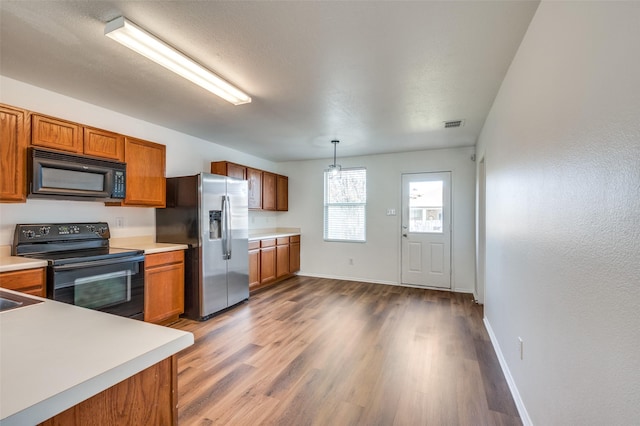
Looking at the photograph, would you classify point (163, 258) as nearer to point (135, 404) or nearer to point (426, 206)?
point (135, 404)

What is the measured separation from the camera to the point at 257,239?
470 cm

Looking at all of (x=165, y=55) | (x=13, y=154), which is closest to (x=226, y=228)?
(x=13, y=154)

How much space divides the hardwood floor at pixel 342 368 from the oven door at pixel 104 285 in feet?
2.37

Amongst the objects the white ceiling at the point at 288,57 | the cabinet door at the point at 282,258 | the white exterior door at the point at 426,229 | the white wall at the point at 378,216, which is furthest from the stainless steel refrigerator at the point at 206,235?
the white exterior door at the point at 426,229

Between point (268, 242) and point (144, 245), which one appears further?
point (268, 242)

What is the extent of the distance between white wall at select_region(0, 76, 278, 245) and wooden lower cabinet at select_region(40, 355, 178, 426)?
2725 millimetres

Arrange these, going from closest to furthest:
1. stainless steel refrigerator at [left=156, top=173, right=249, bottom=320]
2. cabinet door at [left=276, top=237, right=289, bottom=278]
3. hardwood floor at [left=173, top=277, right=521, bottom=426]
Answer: hardwood floor at [left=173, top=277, right=521, bottom=426] < stainless steel refrigerator at [left=156, top=173, right=249, bottom=320] < cabinet door at [left=276, top=237, right=289, bottom=278]

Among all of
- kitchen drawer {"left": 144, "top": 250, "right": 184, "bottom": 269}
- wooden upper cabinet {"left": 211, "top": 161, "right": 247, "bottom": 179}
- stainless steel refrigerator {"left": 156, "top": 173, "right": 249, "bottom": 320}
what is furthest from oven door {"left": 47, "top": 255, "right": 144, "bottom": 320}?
wooden upper cabinet {"left": 211, "top": 161, "right": 247, "bottom": 179}

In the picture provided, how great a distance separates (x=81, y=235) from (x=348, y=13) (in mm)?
3098

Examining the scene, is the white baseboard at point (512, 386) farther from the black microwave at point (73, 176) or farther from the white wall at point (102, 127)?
the white wall at point (102, 127)

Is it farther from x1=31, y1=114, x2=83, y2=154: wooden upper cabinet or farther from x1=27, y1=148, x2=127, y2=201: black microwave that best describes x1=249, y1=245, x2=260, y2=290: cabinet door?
x1=31, y1=114, x2=83, y2=154: wooden upper cabinet

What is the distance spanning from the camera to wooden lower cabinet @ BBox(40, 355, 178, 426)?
681mm

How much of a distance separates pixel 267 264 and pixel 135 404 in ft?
13.8

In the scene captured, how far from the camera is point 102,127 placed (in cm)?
319
